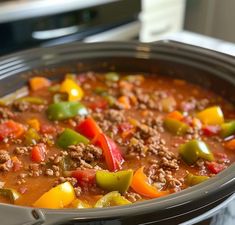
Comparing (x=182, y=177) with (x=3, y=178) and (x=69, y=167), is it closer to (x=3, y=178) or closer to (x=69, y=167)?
(x=69, y=167)

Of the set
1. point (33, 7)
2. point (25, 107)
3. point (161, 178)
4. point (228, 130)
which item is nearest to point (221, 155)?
point (228, 130)

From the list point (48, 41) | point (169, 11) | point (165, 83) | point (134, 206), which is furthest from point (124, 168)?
point (169, 11)

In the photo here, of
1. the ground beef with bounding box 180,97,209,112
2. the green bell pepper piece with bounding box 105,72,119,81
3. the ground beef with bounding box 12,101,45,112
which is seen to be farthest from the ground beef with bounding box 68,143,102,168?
the green bell pepper piece with bounding box 105,72,119,81

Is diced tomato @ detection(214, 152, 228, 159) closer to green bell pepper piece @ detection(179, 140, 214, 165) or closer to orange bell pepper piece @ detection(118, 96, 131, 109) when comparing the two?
green bell pepper piece @ detection(179, 140, 214, 165)

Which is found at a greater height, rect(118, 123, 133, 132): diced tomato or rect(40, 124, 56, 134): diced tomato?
rect(118, 123, 133, 132): diced tomato

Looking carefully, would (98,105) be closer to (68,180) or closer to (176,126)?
(176,126)
